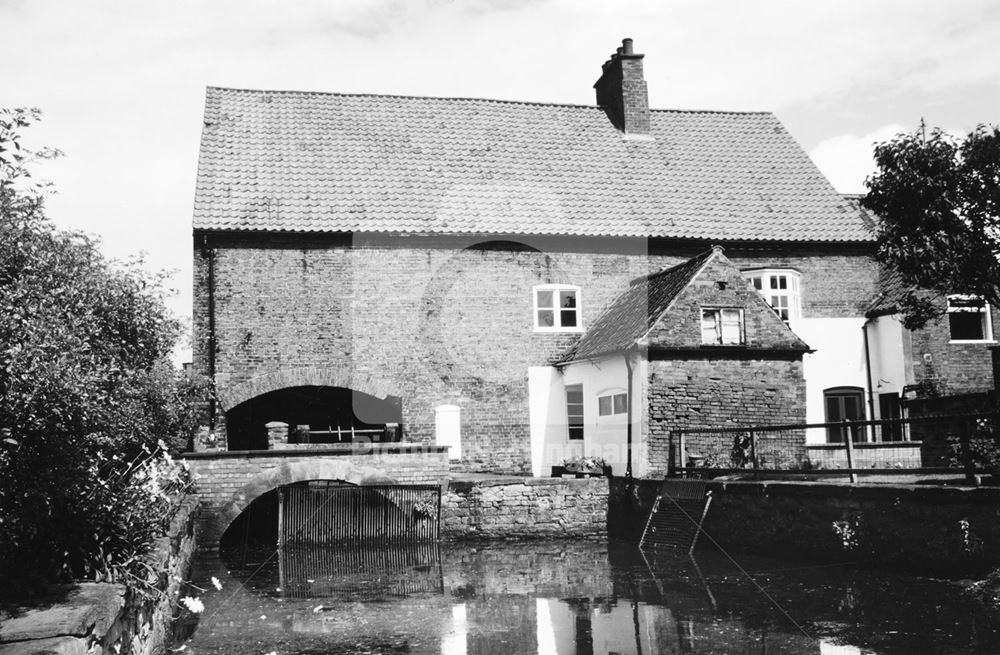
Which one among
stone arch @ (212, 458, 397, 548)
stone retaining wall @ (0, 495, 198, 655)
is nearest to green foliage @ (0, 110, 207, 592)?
stone retaining wall @ (0, 495, 198, 655)

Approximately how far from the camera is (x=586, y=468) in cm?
1948

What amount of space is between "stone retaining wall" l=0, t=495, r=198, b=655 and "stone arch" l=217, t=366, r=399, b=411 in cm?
1087

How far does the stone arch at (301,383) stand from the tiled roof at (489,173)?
339 cm

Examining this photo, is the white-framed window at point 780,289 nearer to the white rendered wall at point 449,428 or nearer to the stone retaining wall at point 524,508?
the stone retaining wall at point 524,508

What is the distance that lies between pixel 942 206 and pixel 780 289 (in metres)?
7.72

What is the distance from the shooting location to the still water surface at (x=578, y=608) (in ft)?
32.1

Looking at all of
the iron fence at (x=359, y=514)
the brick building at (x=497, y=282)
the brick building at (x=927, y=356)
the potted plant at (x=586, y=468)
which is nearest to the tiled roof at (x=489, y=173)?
the brick building at (x=497, y=282)

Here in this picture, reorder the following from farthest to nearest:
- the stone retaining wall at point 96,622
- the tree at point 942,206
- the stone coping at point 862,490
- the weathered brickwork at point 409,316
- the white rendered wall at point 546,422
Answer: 1. the white rendered wall at point 546,422
2. the weathered brickwork at point 409,316
3. the tree at point 942,206
4. the stone coping at point 862,490
5. the stone retaining wall at point 96,622

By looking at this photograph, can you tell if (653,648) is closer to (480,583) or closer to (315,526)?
(480,583)

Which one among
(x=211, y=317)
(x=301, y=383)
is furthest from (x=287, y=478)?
(x=211, y=317)

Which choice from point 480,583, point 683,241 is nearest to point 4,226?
point 480,583

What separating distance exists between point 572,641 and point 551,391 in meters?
13.0

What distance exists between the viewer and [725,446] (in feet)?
61.5

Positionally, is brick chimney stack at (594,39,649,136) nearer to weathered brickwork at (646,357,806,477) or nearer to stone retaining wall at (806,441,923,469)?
weathered brickwork at (646,357,806,477)
